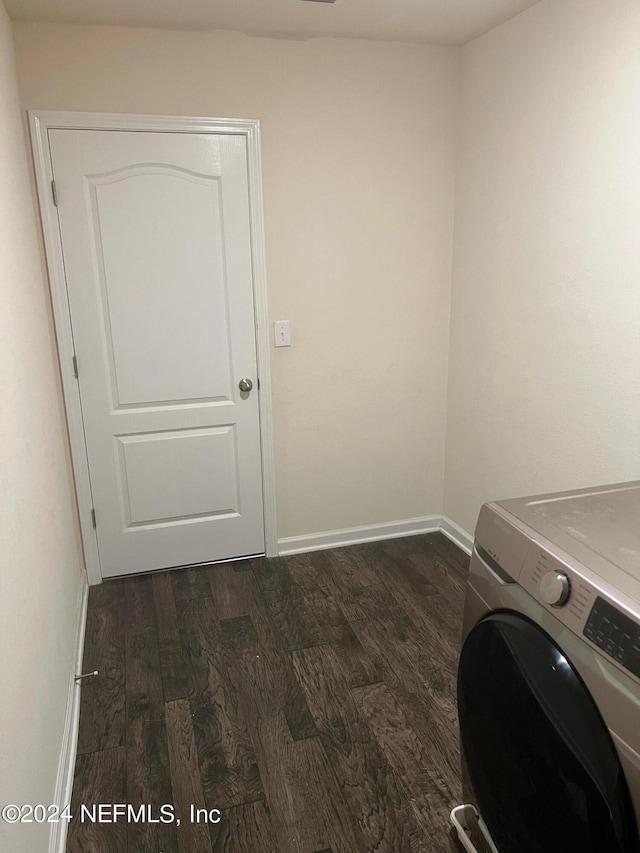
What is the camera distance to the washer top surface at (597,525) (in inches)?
42.8

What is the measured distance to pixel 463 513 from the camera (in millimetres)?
3230

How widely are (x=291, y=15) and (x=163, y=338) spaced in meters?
1.39

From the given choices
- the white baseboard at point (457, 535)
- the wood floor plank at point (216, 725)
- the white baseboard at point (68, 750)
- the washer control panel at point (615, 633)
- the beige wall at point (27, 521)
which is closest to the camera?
the washer control panel at point (615, 633)

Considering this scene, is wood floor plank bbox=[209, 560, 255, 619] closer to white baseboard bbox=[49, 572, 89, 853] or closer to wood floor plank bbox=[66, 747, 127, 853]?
white baseboard bbox=[49, 572, 89, 853]

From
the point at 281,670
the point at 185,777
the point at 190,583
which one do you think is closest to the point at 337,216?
the point at 190,583

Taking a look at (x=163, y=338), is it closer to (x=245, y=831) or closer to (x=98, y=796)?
(x=98, y=796)

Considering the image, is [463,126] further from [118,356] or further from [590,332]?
[118,356]

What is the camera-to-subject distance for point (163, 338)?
278cm

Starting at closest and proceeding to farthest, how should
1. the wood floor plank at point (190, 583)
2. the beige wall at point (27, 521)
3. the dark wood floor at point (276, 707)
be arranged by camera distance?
the beige wall at point (27, 521), the dark wood floor at point (276, 707), the wood floor plank at point (190, 583)

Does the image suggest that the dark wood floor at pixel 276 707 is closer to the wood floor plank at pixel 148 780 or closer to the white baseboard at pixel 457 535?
the wood floor plank at pixel 148 780

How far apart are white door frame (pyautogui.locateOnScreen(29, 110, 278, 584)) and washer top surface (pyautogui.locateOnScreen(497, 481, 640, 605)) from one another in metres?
1.76

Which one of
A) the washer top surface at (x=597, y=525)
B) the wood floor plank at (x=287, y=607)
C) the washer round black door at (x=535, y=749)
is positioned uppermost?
the washer top surface at (x=597, y=525)

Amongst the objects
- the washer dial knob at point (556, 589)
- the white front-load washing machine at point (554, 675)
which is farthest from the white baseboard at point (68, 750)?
the washer dial knob at point (556, 589)

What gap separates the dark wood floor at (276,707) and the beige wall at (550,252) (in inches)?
33.2
